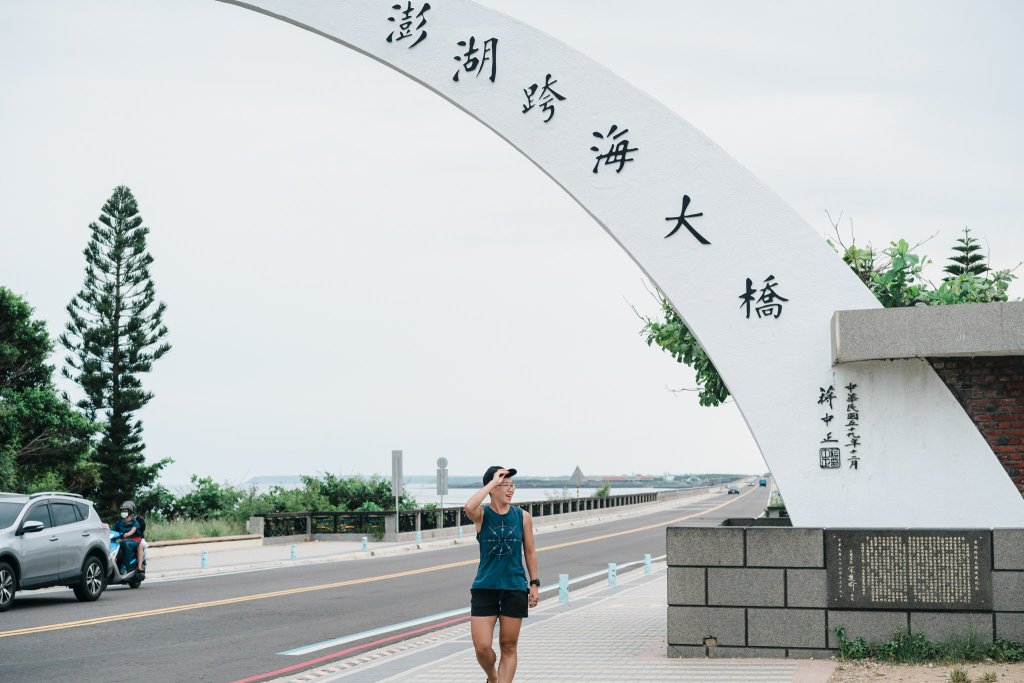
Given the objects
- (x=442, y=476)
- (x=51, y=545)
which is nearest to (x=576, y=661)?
(x=51, y=545)

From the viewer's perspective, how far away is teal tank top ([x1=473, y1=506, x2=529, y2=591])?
8227mm

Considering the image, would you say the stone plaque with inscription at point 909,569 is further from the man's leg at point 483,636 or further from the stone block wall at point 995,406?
the man's leg at point 483,636

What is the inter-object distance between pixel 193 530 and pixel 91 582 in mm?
16111

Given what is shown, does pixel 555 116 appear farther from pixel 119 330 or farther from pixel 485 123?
pixel 119 330

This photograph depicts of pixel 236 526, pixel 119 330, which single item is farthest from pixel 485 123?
Result: pixel 119 330

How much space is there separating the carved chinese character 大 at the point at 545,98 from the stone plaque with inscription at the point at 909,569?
5901mm

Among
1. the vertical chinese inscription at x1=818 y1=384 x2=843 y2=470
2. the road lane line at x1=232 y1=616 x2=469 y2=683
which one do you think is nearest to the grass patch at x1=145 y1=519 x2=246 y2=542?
the road lane line at x1=232 y1=616 x2=469 y2=683

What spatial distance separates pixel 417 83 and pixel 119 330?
3648 cm

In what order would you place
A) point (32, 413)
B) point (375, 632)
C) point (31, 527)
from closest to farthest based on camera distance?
point (375, 632)
point (31, 527)
point (32, 413)

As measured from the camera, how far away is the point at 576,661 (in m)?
11.7

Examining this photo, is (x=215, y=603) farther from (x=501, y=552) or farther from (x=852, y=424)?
(x=501, y=552)

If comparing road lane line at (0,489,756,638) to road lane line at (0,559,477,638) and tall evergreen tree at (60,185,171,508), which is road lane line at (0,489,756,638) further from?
tall evergreen tree at (60,185,171,508)

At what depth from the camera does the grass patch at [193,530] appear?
33.8m

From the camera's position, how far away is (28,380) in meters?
36.3
